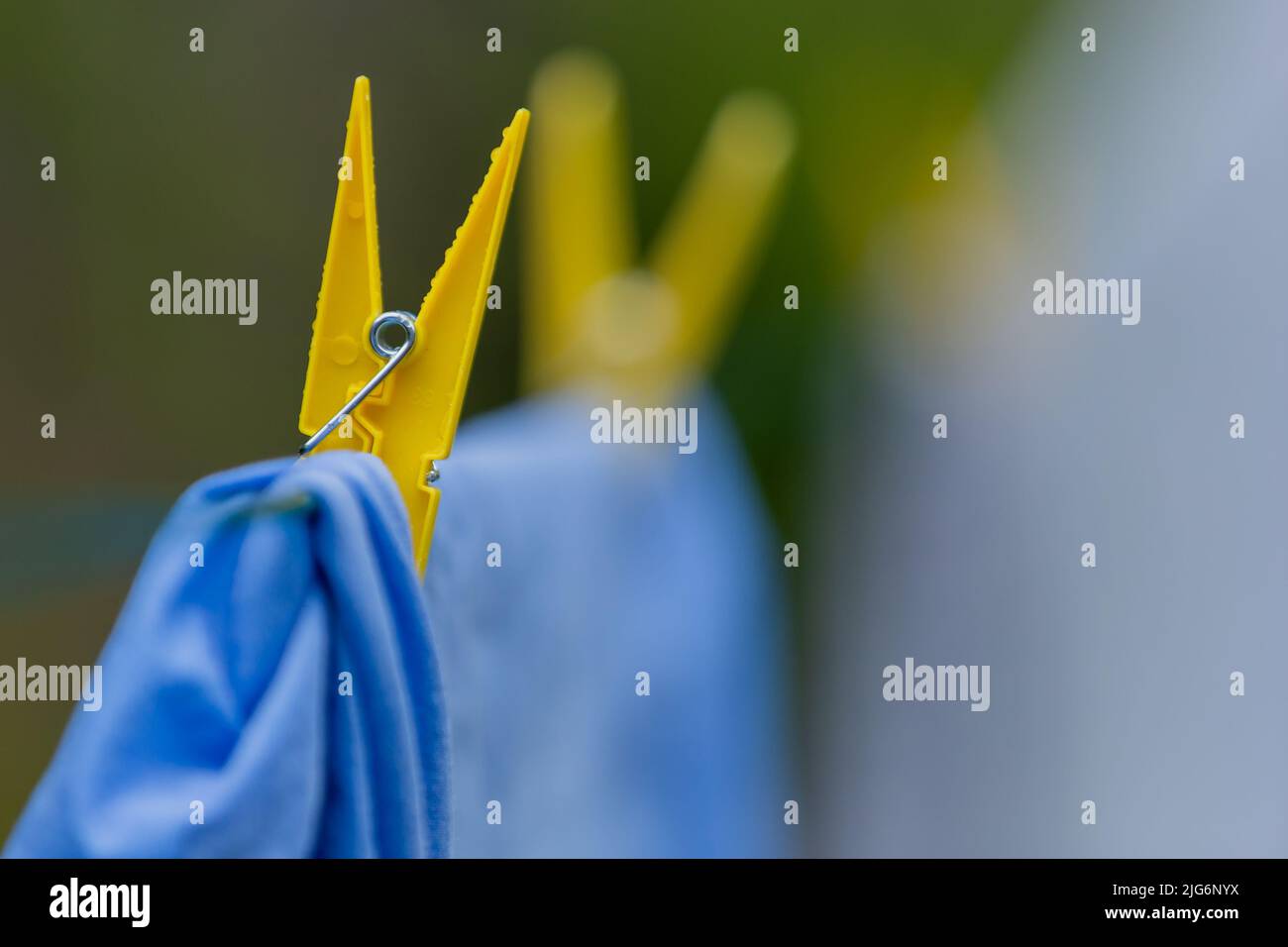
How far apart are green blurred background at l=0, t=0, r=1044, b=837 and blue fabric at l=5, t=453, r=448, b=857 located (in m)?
0.36

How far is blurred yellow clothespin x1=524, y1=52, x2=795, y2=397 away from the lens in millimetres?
743

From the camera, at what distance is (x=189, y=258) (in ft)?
2.25

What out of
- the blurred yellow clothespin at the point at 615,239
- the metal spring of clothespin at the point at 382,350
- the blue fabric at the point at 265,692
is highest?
the blurred yellow clothespin at the point at 615,239

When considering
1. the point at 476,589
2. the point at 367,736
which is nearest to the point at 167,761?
the point at 367,736

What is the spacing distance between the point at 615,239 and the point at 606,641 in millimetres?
325

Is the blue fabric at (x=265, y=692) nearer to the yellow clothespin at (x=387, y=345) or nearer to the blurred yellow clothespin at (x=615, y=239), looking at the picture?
the yellow clothespin at (x=387, y=345)

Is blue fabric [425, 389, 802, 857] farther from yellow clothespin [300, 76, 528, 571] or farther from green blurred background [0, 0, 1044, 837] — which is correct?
green blurred background [0, 0, 1044, 837]

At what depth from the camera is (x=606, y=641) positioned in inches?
24.3

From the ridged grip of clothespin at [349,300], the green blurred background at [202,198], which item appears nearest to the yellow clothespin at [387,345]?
the ridged grip of clothespin at [349,300]

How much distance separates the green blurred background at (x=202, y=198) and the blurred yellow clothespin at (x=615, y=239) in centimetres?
2

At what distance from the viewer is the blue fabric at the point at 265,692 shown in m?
0.29

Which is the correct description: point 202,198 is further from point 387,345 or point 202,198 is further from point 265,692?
point 265,692
